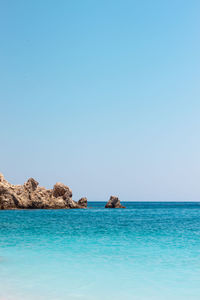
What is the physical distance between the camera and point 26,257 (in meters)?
18.5

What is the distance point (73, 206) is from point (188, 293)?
9625cm

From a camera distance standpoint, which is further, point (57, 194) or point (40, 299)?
point (57, 194)

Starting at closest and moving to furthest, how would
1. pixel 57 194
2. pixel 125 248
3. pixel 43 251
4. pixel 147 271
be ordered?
1. pixel 147 271
2. pixel 43 251
3. pixel 125 248
4. pixel 57 194

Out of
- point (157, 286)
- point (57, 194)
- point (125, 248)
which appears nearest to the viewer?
point (157, 286)

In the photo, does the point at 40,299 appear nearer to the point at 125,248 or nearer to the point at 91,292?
the point at 91,292

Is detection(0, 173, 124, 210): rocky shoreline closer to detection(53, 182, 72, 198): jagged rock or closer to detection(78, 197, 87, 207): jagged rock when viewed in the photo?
detection(53, 182, 72, 198): jagged rock

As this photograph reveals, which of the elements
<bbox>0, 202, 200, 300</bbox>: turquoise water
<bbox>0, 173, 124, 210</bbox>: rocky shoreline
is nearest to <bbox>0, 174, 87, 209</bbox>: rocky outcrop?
<bbox>0, 173, 124, 210</bbox>: rocky shoreline

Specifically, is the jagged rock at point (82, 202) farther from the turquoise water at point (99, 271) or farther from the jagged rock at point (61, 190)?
the turquoise water at point (99, 271)

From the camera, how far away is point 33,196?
94062 mm

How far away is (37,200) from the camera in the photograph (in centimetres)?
9488

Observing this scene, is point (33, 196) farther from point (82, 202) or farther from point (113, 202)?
point (113, 202)

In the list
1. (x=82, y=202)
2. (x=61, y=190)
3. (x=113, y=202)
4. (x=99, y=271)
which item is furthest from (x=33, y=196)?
(x=99, y=271)

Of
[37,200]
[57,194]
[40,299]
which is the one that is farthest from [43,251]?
[57,194]

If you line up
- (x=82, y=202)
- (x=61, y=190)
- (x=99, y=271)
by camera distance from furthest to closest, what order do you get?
(x=82, y=202)
(x=61, y=190)
(x=99, y=271)
